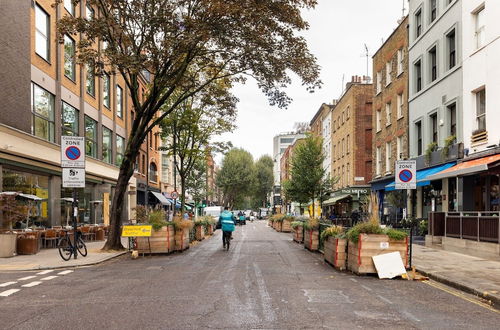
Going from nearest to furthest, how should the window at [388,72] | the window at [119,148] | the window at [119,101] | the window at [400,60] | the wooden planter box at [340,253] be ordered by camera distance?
1. the wooden planter box at [340,253]
2. the window at [400,60]
3. the window at [388,72]
4. the window at [119,148]
5. the window at [119,101]

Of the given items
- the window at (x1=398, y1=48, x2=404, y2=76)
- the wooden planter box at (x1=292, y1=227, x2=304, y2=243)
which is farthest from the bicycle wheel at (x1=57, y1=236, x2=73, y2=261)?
the window at (x1=398, y1=48, x2=404, y2=76)

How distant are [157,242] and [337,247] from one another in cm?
699

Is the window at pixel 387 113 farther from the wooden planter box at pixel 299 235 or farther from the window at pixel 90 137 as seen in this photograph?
the window at pixel 90 137

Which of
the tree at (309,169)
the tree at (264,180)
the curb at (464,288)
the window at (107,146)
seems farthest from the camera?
the tree at (264,180)

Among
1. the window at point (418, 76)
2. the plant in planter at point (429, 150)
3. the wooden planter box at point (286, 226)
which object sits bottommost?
the wooden planter box at point (286, 226)

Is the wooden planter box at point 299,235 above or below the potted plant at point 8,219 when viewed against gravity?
below

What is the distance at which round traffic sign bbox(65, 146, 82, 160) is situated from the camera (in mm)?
16156

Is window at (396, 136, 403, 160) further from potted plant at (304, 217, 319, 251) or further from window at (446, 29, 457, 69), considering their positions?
potted plant at (304, 217, 319, 251)

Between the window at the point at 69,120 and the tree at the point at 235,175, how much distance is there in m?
50.4

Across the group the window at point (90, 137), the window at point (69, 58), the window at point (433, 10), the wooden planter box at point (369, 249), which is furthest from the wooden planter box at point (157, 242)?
the window at point (433, 10)

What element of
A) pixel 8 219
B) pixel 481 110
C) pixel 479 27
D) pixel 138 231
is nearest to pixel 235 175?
pixel 481 110

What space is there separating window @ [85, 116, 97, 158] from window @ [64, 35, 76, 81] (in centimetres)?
367

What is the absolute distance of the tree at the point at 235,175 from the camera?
259 feet

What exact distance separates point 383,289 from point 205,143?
1058 inches
